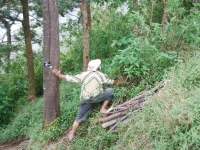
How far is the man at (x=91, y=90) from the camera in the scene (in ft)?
14.6

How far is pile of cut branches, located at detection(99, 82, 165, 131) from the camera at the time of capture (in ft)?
13.4

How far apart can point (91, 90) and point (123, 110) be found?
0.67 meters

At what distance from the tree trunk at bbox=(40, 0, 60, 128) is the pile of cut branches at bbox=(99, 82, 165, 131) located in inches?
49.9

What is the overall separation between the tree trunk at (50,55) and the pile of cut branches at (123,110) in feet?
4.16

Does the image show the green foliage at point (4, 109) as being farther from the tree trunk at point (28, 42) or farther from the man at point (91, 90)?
the man at point (91, 90)

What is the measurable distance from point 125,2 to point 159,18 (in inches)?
43.1

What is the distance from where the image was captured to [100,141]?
4.00 metres

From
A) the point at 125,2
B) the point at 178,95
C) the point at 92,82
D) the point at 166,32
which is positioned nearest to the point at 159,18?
the point at 125,2

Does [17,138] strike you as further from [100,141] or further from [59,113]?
[100,141]

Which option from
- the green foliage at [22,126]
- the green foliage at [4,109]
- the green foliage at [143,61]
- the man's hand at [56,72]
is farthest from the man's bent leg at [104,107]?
the green foliage at [4,109]

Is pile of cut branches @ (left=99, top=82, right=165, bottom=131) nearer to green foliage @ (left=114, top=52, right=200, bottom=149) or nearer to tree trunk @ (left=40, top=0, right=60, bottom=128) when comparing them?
green foliage @ (left=114, top=52, right=200, bottom=149)

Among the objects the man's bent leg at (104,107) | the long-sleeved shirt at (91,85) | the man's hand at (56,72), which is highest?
the man's hand at (56,72)

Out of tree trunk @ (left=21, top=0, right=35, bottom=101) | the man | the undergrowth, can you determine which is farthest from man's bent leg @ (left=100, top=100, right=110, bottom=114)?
tree trunk @ (left=21, top=0, right=35, bottom=101)

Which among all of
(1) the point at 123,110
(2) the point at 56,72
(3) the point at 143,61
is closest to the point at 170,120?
(1) the point at 123,110
